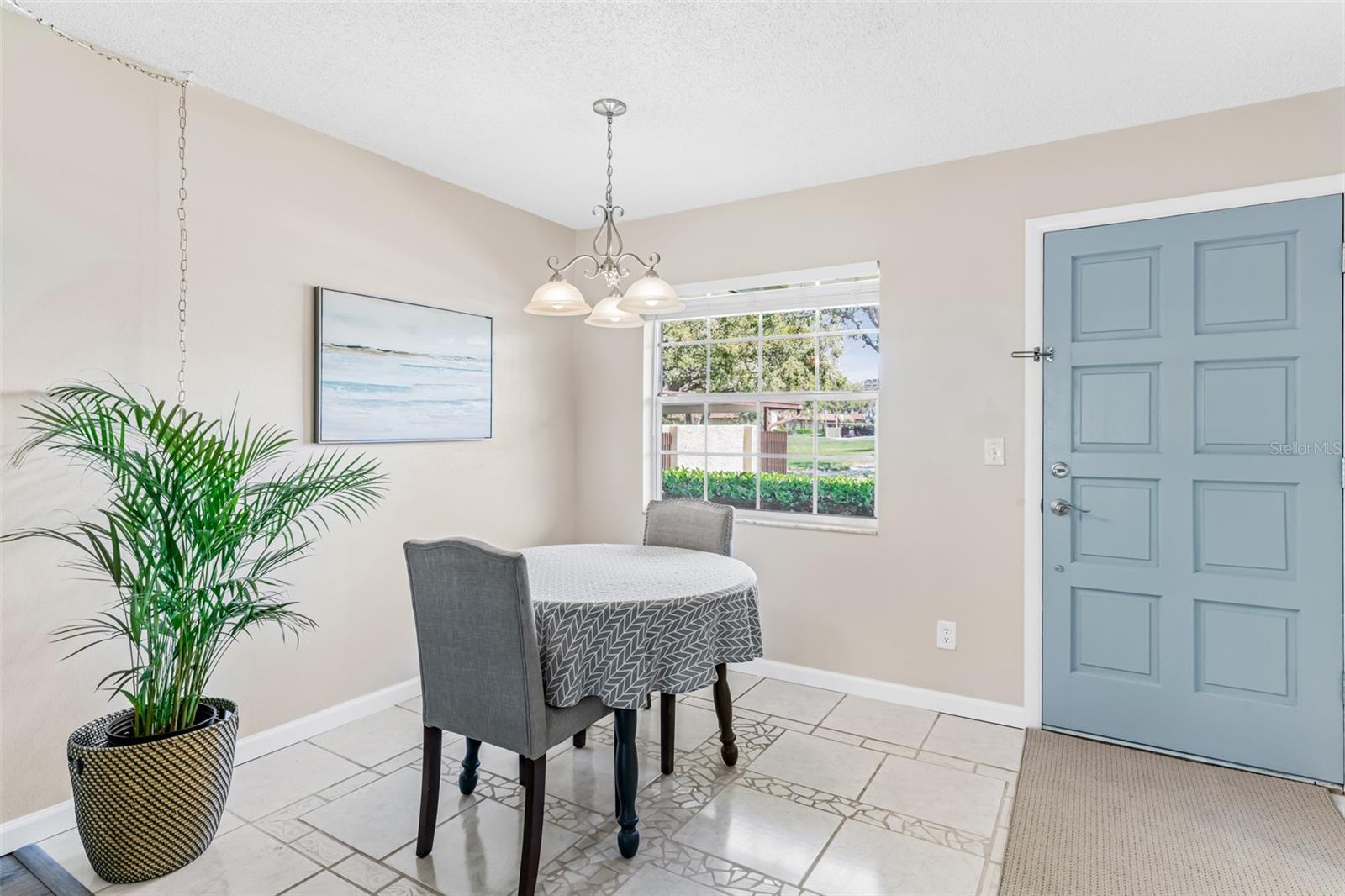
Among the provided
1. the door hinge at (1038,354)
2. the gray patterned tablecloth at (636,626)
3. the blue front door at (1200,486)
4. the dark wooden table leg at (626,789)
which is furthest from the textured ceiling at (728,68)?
the dark wooden table leg at (626,789)

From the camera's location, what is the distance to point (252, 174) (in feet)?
9.05

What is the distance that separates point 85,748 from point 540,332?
9.09ft

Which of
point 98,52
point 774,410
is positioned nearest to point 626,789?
point 774,410

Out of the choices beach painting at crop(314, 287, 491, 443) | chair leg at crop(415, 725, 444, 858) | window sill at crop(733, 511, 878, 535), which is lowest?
chair leg at crop(415, 725, 444, 858)

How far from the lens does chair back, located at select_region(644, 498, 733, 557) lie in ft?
10.1

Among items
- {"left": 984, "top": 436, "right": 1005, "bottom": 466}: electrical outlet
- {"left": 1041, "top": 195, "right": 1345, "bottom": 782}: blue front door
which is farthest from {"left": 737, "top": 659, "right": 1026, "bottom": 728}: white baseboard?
{"left": 984, "top": 436, "right": 1005, "bottom": 466}: electrical outlet

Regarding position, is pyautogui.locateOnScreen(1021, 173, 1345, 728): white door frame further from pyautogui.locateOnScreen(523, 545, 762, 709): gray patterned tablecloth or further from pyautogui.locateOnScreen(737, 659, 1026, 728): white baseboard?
pyautogui.locateOnScreen(523, 545, 762, 709): gray patterned tablecloth

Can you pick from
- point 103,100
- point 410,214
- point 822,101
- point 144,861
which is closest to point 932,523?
point 822,101

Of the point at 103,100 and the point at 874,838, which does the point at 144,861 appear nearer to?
the point at 874,838

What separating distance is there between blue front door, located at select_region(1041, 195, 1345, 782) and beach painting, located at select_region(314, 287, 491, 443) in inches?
107

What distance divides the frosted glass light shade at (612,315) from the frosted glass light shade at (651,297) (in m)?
0.07

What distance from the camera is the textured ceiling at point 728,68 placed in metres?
2.12

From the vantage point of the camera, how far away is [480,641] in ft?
6.39

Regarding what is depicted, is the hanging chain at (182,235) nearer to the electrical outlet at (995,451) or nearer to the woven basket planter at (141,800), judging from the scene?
the woven basket planter at (141,800)
